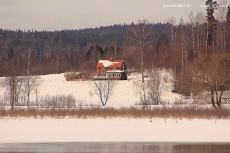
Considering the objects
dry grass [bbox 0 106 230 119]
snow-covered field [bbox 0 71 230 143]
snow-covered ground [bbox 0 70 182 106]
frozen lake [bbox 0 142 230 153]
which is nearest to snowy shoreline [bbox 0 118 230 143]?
snow-covered field [bbox 0 71 230 143]

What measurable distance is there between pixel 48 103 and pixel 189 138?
24.2 meters

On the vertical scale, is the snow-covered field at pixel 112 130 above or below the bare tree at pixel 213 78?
below

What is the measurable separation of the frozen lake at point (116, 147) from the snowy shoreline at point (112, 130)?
156 centimetres

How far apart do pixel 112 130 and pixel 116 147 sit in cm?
585

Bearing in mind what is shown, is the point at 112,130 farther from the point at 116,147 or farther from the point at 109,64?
the point at 109,64

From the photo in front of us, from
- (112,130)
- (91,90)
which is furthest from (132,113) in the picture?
(91,90)

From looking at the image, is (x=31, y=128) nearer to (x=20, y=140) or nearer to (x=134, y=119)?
(x=20, y=140)

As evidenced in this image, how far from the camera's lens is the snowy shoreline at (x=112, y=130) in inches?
791

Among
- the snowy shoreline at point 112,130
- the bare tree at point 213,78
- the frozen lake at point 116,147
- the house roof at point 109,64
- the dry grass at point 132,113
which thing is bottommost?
the snowy shoreline at point 112,130

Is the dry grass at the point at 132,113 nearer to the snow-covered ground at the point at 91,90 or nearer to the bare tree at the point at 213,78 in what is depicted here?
the bare tree at the point at 213,78

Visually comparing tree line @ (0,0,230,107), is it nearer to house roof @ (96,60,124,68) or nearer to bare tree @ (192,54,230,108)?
bare tree @ (192,54,230,108)

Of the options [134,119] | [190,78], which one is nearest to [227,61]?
[190,78]

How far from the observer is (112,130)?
22875 millimetres

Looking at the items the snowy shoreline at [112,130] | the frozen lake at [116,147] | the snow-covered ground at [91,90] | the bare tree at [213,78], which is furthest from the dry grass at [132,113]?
the snow-covered ground at [91,90]
